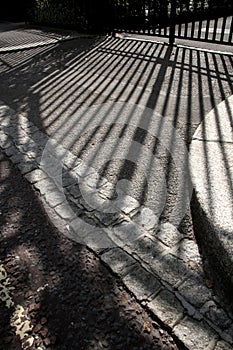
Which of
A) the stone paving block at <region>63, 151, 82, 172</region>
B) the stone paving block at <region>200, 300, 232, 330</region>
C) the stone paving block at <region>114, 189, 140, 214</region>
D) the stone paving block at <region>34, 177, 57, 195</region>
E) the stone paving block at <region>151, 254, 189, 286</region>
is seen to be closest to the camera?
the stone paving block at <region>200, 300, 232, 330</region>

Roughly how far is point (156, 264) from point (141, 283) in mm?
185

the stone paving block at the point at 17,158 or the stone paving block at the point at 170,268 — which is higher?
the stone paving block at the point at 17,158

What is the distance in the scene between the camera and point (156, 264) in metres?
2.07

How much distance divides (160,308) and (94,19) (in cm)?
966

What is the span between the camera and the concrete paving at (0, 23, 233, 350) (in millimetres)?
1909

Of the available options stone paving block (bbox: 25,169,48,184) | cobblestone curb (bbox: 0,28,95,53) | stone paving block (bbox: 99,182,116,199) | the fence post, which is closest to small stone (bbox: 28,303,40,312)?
stone paving block (bbox: 99,182,116,199)

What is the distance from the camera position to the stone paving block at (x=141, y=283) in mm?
1914

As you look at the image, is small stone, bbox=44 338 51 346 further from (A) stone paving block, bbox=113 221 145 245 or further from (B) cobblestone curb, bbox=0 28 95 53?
(B) cobblestone curb, bbox=0 28 95 53

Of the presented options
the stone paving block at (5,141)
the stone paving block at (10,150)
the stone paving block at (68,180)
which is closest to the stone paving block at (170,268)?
the stone paving block at (68,180)

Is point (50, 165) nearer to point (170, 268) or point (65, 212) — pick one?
point (65, 212)

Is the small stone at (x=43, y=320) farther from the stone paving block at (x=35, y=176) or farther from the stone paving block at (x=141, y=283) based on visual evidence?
the stone paving block at (x=35, y=176)

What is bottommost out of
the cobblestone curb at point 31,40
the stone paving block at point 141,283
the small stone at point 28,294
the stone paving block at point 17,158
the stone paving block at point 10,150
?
the small stone at point 28,294

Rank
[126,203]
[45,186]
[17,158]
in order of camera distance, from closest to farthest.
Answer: [126,203] < [45,186] < [17,158]

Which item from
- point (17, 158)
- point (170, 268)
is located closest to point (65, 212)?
point (170, 268)
